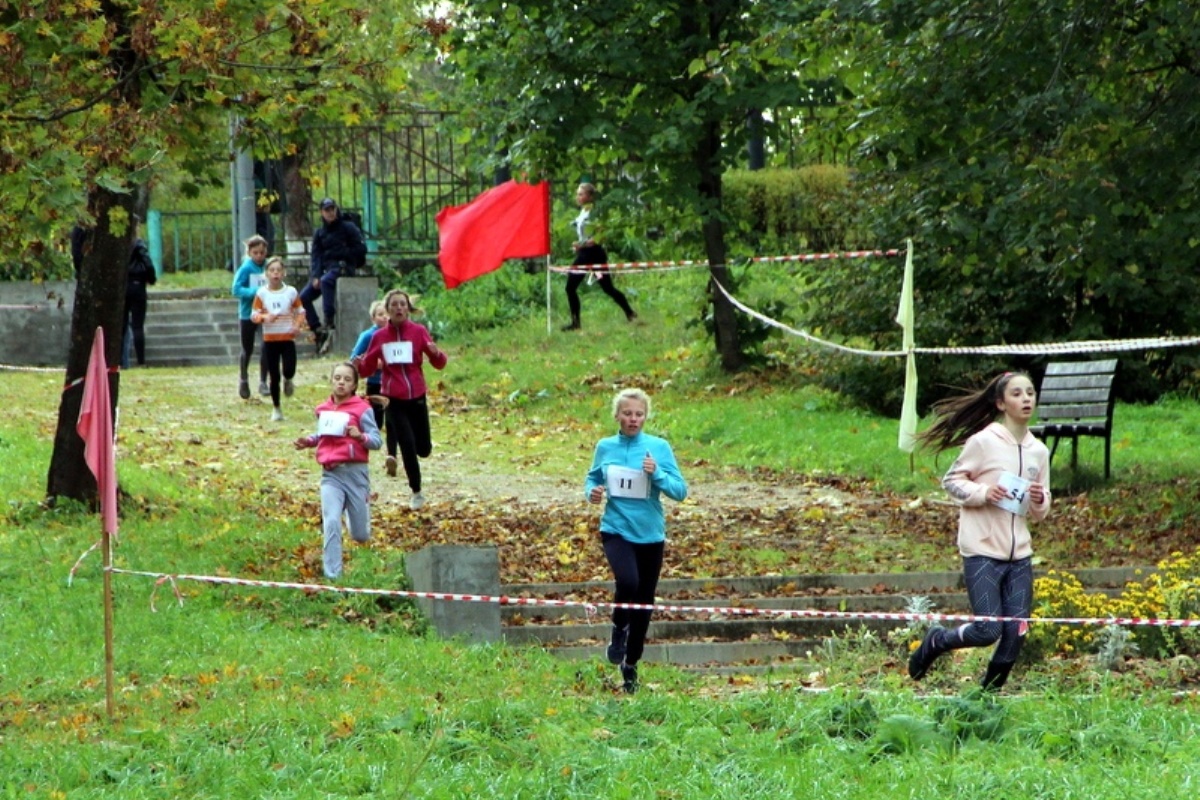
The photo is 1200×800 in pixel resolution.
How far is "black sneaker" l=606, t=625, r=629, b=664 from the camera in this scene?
9.64 m

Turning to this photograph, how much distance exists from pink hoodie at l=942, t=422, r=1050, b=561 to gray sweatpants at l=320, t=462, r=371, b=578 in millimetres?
4558

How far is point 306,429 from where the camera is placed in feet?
62.7

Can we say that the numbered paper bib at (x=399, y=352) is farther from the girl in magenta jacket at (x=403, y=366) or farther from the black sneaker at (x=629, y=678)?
the black sneaker at (x=629, y=678)

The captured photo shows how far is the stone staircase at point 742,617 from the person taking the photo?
11.1 meters

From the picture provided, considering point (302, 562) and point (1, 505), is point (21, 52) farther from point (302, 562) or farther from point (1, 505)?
point (1, 505)

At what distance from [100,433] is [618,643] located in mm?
2879

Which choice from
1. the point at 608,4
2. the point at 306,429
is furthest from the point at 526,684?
the point at 608,4

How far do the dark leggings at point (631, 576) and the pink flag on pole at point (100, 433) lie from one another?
249 centimetres

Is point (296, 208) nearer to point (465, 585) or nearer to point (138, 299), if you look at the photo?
point (138, 299)

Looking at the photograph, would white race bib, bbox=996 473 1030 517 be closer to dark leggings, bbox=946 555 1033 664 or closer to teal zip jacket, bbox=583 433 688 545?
dark leggings, bbox=946 555 1033 664

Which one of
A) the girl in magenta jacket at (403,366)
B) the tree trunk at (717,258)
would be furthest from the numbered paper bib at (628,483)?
the tree trunk at (717,258)

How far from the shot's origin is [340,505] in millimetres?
12000

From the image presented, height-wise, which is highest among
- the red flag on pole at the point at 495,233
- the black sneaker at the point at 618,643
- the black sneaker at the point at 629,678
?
the red flag on pole at the point at 495,233

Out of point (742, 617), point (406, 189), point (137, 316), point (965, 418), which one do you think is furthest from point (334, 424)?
point (406, 189)
